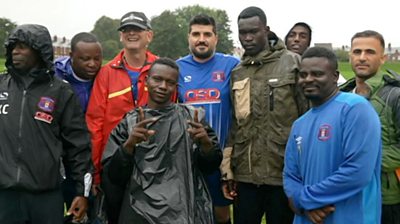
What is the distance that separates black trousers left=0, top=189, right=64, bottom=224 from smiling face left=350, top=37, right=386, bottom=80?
2797 mm

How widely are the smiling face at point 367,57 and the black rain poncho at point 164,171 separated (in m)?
1.39

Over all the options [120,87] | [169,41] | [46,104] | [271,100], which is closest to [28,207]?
[46,104]

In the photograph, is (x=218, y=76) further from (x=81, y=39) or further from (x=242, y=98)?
(x=81, y=39)

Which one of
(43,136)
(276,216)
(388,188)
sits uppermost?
(43,136)

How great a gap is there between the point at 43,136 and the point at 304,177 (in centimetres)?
211

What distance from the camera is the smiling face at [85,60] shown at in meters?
5.02

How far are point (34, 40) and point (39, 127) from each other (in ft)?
2.41

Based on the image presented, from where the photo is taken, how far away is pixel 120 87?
4.95m

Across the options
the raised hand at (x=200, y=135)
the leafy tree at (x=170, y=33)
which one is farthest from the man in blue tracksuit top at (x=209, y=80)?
the leafy tree at (x=170, y=33)

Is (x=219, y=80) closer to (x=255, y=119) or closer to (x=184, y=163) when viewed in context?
(x=255, y=119)

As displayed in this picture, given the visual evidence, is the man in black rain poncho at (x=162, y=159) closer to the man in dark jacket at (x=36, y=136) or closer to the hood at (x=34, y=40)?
the man in dark jacket at (x=36, y=136)

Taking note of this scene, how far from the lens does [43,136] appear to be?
13.3 ft

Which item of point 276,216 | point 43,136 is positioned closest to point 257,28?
point 276,216

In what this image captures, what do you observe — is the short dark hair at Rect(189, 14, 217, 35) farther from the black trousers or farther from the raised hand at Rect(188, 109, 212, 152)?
the black trousers
